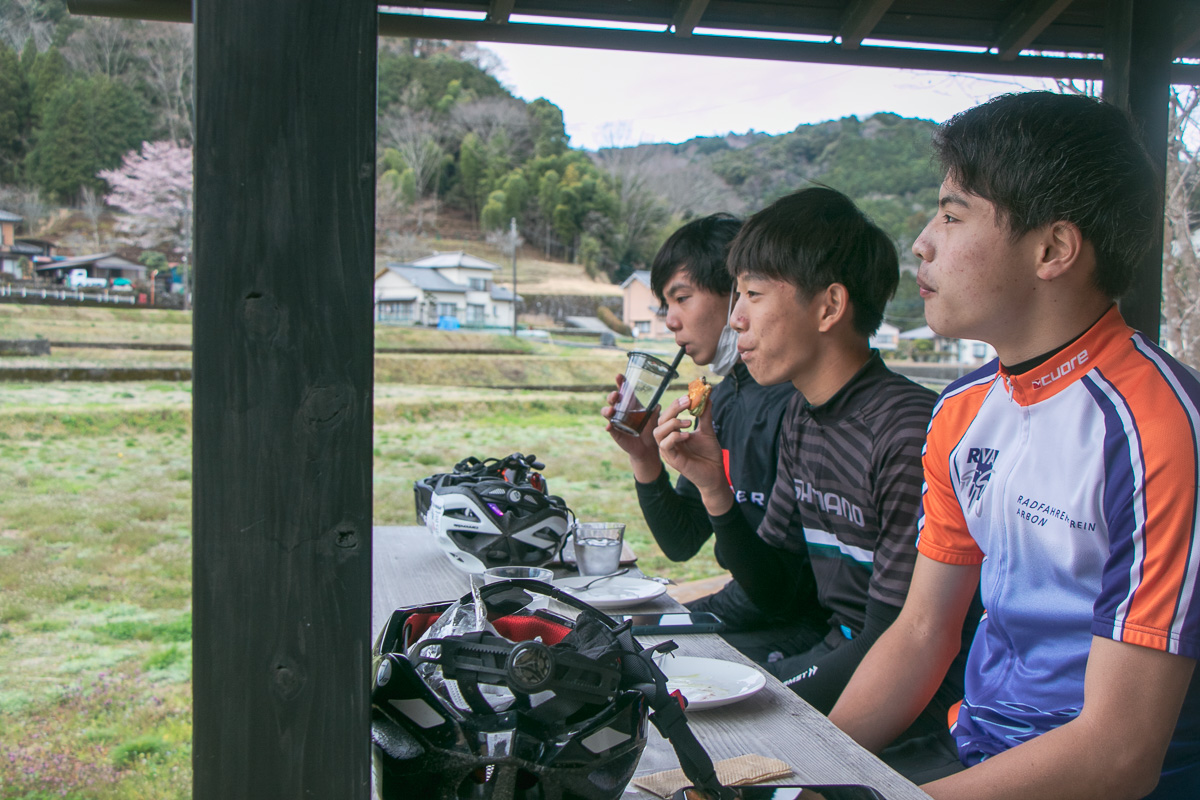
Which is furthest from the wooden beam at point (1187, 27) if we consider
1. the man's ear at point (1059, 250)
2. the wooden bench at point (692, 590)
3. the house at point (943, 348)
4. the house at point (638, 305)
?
the house at point (638, 305)

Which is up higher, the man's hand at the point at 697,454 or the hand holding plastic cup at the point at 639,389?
the hand holding plastic cup at the point at 639,389

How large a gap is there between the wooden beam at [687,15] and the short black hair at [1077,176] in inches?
44.8

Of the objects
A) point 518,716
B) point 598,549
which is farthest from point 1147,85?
point 518,716

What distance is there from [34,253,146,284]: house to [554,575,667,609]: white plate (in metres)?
19.9

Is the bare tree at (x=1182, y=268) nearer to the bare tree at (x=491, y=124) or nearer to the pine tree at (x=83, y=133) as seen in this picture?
the pine tree at (x=83, y=133)

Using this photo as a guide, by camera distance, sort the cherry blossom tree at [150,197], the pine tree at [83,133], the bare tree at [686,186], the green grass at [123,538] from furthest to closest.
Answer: the cherry blossom tree at [150,197] → the bare tree at [686,186] → the pine tree at [83,133] → the green grass at [123,538]

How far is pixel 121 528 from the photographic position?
746 cm

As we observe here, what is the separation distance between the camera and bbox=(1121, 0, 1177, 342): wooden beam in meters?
2.04

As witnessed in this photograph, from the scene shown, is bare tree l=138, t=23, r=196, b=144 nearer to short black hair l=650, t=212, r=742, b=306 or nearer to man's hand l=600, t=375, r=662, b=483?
short black hair l=650, t=212, r=742, b=306

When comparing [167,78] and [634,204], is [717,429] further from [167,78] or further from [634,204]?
[167,78]

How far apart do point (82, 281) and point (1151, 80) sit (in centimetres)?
2057

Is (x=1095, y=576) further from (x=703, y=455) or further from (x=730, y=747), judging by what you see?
(x=703, y=455)

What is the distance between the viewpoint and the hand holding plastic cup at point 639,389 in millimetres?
1938

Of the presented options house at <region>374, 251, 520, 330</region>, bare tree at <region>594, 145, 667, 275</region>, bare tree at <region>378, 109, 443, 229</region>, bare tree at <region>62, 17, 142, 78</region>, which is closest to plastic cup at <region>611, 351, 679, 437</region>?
house at <region>374, 251, 520, 330</region>
